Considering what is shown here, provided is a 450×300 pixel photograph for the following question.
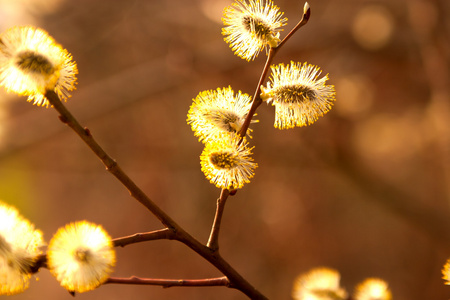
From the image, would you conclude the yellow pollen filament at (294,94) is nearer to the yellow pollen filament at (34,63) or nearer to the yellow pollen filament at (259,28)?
the yellow pollen filament at (259,28)

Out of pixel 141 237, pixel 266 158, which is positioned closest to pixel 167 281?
pixel 141 237

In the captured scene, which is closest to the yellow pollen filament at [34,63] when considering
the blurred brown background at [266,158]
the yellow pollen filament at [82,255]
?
the yellow pollen filament at [82,255]

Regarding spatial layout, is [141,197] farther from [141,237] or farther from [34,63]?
[34,63]

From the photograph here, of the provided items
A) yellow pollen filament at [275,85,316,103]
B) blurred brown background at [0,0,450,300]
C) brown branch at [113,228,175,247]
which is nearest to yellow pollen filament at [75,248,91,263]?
brown branch at [113,228,175,247]

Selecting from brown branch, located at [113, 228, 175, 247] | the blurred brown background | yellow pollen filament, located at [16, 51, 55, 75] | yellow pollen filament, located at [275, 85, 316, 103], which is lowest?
brown branch, located at [113, 228, 175, 247]

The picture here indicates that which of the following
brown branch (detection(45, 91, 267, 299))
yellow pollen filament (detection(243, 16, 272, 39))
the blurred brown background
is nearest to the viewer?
brown branch (detection(45, 91, 267, 299))

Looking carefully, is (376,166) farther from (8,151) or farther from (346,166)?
(8,151)

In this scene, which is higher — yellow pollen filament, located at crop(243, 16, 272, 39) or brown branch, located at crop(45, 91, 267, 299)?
yellow pollen filament, located at crop(243, 16, 272, 39)

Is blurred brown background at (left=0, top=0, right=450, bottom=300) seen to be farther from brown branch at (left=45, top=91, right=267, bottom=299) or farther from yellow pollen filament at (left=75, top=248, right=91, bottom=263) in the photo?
yellow pollen filament at (left=75, top=248, right=91, bottom=263)

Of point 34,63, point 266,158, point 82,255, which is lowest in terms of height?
point 82,255
